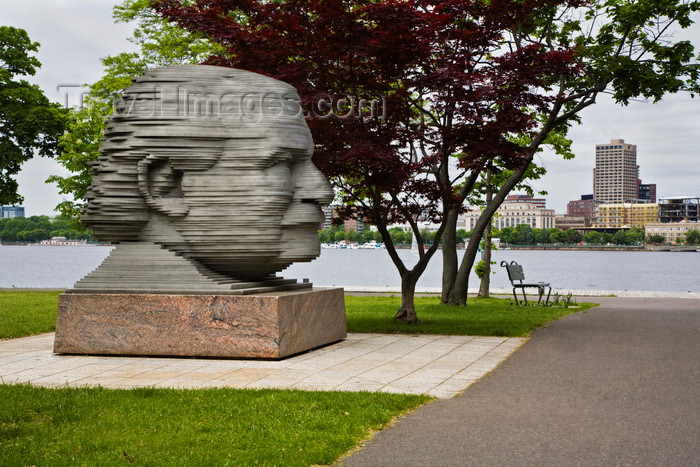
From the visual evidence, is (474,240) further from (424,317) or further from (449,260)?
(424,317)

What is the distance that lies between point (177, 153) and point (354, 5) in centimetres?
489

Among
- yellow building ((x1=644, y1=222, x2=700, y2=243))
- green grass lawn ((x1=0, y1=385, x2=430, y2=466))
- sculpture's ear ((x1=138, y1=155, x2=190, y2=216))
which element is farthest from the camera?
yellow building ((x1=644, y1=222, x2=700, y2=243))

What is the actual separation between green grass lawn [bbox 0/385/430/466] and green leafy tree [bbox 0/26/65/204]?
17.8 meters

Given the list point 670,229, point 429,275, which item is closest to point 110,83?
point 429,275

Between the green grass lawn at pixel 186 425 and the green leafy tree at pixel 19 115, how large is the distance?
1779 centimetres

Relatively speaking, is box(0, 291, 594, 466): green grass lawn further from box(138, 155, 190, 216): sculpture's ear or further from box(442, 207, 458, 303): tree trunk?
box(442, 207, 458, 303): tree trunk

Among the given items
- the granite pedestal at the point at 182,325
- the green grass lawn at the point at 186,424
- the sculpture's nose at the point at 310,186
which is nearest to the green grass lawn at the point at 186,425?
the green grass lawn at the point at 186,424

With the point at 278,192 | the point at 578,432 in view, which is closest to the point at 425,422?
the point at 578,432

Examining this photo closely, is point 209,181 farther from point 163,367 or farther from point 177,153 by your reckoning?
point 163,367

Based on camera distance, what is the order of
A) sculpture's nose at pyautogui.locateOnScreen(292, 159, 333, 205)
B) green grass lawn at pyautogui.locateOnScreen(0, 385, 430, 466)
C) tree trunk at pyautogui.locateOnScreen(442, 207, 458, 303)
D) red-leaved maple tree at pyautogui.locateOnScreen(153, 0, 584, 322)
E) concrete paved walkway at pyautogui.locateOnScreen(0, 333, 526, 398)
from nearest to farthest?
1. green grass lawn at pyautogui.locateOnScreen(0, 385, 430, 466)
2. concrete paved walkway at pyautogui.locateOnScreen(0, 333, 526, 398)
3. sculpture's nose at pyautogui.locateOnScreen(292, 159, 333, 205)
4. red-leaved maple tree at pyautogui.locateOnScreen(153, 0, 584, 322)
5. tree trunk at pyautogui.locateOnScreen(442, 207, 458, 303)

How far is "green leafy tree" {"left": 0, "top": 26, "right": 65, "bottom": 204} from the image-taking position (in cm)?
2364

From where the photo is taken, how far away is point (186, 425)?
20.4 ft

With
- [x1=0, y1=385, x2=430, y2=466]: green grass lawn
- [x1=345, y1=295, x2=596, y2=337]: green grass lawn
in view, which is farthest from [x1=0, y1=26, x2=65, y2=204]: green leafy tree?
[x1=0, y1=385, x2=430, y2=466]: green grass lawn

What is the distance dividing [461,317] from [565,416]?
31.8 ft
